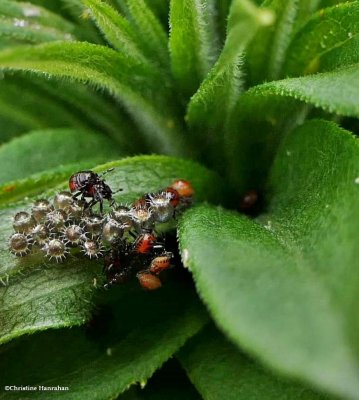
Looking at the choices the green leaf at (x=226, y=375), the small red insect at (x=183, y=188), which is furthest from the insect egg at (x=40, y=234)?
the green leaf at (x=226, y=375)

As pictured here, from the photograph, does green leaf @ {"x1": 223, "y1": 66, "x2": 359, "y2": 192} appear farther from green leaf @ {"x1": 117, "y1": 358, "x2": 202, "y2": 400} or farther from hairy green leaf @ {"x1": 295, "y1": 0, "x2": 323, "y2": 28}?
green leaf @ {"x1": 117, "y1": 358, "x2": 202, "y2": 400}

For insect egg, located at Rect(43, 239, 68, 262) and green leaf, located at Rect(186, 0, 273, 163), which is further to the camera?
insect egg, located at Rect(43, 239, 68, 262)

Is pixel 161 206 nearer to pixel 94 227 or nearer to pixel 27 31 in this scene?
pixel 94 227

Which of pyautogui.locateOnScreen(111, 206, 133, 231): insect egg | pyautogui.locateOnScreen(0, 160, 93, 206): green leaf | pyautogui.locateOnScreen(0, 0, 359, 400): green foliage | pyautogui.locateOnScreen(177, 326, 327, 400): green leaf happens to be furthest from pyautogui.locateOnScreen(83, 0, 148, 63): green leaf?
pyautogui.locateOnScreen(177, 326, 327, 400): green leaf

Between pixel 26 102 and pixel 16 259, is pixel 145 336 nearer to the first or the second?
pixel 16 259

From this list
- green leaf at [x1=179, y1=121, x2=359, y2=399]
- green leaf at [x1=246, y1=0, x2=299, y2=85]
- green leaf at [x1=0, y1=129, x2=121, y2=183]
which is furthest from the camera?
green leaf at [x1=0, y1=129, x2=121, y2=183]

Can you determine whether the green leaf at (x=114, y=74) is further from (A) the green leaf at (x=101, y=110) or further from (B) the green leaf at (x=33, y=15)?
(B) the green leaf at (x=33, y=15)
